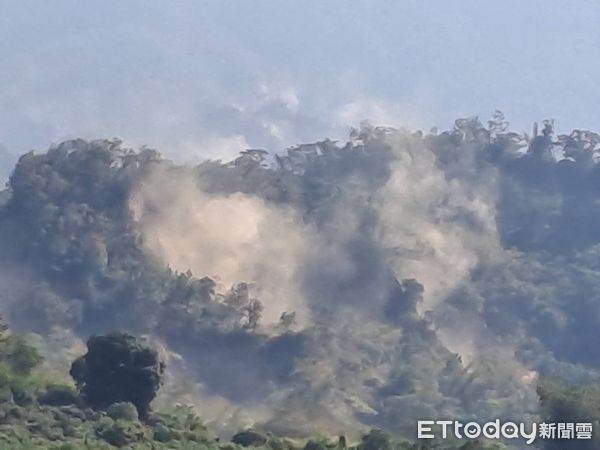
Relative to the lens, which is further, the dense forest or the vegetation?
the dense forest

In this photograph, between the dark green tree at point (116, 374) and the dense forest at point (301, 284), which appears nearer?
the dark green tree at point (116, 374)

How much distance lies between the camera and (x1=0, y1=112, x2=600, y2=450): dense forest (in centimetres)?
10269

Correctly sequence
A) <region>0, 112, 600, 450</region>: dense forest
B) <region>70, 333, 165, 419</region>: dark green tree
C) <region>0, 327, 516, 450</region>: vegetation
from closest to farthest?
<region>0, 327, 516, 450</region>: vegetation < <region>70, 333, 165, 419</region>: dark green tree < <region>0, 112, 600, 450</region>: dense forest

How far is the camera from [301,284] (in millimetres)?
126250

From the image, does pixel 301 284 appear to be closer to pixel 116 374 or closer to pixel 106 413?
pixel 116 374

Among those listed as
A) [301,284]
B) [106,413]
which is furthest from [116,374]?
[301,284]

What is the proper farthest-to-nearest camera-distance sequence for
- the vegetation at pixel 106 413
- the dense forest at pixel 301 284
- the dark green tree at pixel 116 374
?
the dense forest at pixel 301 284, the dark green tree at pixel 116 374, the vegetation at pixel 106 413

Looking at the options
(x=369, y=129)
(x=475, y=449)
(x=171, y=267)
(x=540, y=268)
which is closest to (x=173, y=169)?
(x=171, y=267)

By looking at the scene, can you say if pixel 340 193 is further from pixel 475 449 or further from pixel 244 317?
pixel 475 449

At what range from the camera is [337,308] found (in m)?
126

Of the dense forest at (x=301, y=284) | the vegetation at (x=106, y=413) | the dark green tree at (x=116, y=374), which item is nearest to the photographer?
the vegetation at (x=106, y=413)

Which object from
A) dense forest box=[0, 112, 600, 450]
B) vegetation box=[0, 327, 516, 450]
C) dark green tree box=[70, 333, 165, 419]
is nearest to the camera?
vegetation box=[0, 327, 516, 450]

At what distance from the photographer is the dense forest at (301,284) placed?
102688mm

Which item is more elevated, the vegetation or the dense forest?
the dense forest
